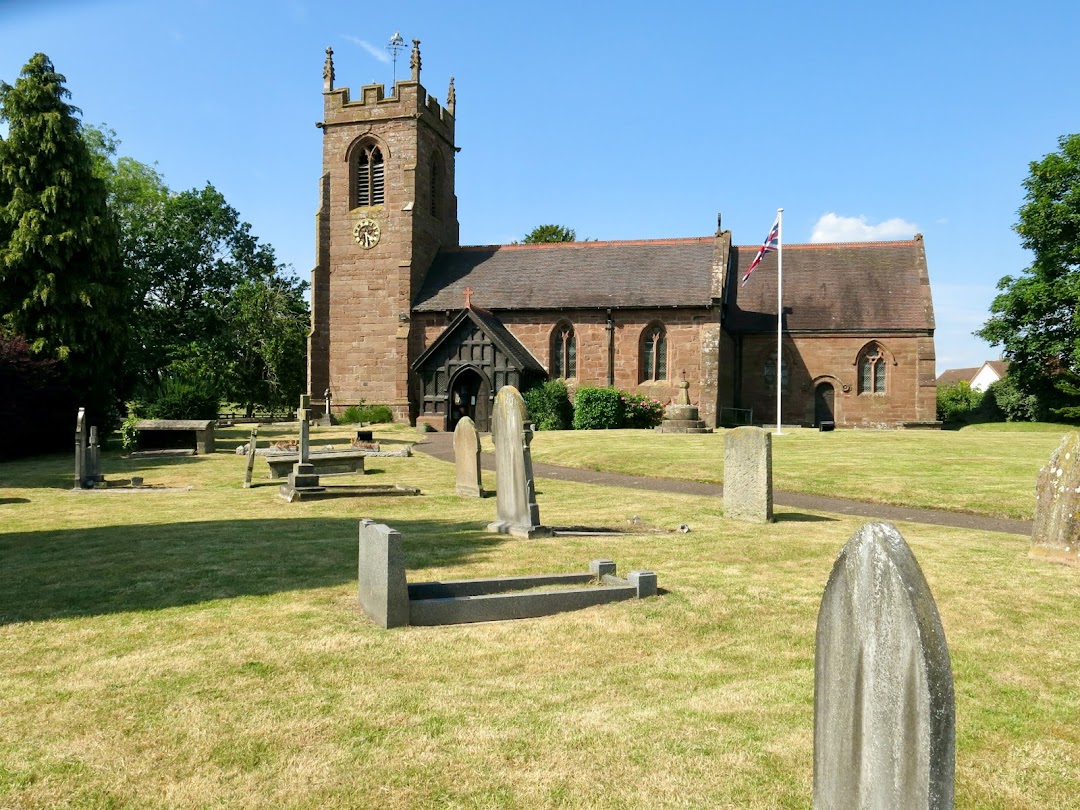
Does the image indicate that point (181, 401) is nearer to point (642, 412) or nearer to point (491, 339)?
point (491, 339)

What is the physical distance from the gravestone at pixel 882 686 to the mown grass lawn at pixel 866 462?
1229 cm

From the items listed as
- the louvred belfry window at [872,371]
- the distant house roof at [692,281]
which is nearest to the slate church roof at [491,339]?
the distant house roof at [692,281]

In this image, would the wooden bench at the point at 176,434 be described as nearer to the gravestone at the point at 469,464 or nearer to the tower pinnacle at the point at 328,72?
the gravestone at the point at 469,464

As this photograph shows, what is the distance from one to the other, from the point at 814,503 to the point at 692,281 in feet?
72.5

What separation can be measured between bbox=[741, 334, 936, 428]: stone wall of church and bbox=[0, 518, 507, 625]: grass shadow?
94.1 ft

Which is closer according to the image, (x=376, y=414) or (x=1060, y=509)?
(x=1060, y=509)

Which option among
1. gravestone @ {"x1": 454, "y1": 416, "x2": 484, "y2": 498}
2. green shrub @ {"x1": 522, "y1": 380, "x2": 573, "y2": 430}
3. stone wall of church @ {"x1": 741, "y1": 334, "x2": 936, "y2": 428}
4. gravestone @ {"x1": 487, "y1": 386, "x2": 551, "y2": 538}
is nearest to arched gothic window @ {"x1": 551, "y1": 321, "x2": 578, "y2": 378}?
green shrub @ {"x1": 522, "y1": 380, "x2": 573, "y2": 430}

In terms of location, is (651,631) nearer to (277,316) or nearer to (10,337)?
(10,337)

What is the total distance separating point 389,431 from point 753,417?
57.1 feet

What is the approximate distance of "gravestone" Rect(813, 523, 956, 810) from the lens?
2.59 meters

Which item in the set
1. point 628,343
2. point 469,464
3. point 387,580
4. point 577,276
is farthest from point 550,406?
point 387,580

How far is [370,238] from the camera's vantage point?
3791 centimetres

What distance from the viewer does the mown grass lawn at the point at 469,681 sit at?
3975mm

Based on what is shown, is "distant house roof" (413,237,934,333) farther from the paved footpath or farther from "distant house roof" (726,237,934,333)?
the paved footpath
